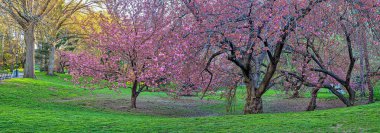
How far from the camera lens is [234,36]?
1002 cm

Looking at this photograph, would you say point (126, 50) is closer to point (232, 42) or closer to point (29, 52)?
point (232, 42)

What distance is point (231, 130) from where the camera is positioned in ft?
28.4

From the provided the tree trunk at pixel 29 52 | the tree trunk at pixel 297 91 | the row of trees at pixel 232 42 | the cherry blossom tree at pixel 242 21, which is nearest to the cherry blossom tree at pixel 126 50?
the row of trees at pixel 232 42

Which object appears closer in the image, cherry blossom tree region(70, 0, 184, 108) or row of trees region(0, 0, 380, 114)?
row of trees region(0, 0, 380, 114)

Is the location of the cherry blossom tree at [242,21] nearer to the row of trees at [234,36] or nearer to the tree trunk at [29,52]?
the row of trees at [234,36]

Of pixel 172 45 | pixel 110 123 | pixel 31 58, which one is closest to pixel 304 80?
pixel 172 45

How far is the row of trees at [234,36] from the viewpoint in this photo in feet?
33.7

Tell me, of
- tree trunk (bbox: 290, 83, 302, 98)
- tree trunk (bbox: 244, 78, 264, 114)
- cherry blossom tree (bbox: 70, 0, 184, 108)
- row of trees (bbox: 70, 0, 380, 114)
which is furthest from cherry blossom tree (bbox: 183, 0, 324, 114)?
tree trunk (bbox: 290, 83, 302, 98)

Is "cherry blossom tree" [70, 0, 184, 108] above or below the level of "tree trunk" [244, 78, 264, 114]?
above

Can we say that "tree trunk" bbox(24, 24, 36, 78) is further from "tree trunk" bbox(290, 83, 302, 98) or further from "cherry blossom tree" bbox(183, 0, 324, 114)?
"cherry blossom tree" bbox(183, 0, 324, 114)

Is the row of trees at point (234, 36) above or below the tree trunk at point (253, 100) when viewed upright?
above

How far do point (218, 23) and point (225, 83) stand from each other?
20.3 ft

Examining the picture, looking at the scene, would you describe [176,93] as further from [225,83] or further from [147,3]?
[147,3]

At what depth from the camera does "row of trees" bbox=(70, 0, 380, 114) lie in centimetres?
1027
